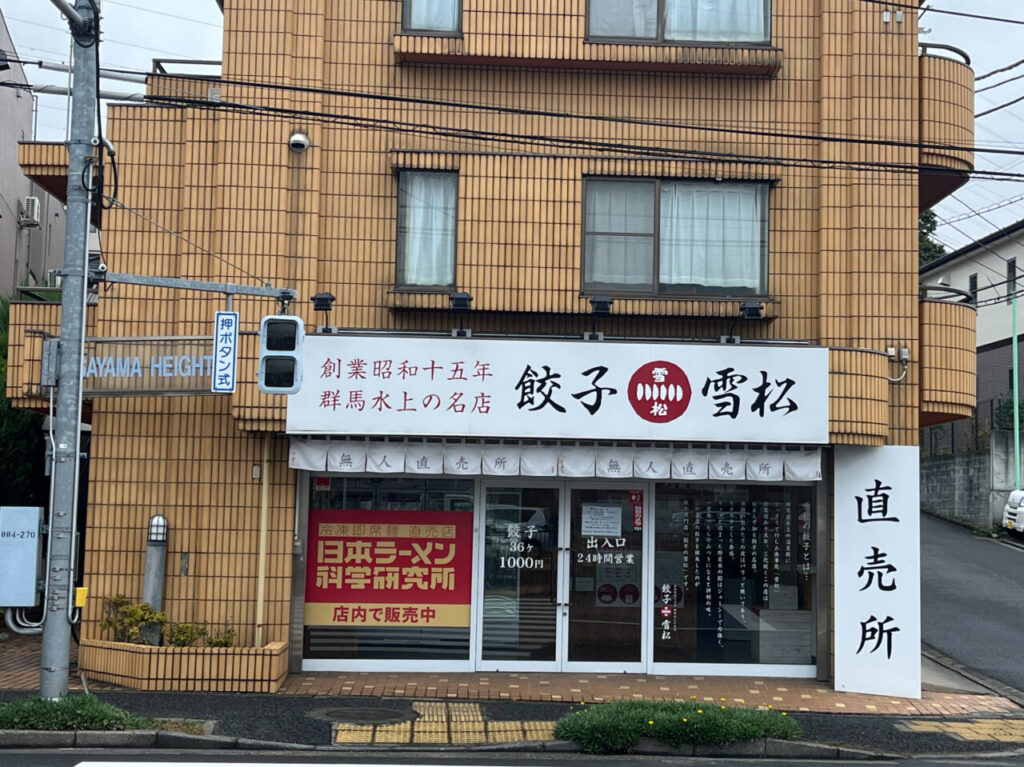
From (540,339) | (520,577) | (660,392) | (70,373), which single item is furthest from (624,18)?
(70,373)

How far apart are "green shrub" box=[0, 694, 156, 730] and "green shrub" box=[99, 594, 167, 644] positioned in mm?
2231

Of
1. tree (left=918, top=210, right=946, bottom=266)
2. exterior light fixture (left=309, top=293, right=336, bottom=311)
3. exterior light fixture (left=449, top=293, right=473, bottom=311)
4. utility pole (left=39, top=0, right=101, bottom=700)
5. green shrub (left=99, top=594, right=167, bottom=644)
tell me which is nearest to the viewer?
utility pole (left=39, top=0, right=101, bottom=700)

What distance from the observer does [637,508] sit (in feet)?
47.1

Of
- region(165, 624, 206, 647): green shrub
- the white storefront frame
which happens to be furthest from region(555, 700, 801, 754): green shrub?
region(165, 624, 206, 647): green shrub

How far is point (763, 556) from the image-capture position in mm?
14320

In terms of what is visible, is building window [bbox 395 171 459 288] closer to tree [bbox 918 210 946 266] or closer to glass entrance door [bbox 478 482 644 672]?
glass entrance door [bbox 478 482 644 672]

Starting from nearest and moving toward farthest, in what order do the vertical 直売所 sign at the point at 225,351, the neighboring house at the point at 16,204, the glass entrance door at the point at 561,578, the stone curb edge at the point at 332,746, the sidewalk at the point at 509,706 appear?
the stone curb edge at the point at 332,746 → the sidewalk at the point at 509,706 → the vertical 直売所 sign at the point at 225,351 → the glass entrance door at the point at 561,578 → the neighboring house at the point at 16,204

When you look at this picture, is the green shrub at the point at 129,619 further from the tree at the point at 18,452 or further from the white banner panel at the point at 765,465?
the white banner panel at the point at 765,465

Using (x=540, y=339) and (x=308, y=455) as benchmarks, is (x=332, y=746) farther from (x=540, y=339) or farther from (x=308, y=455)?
(x=540, y=339)

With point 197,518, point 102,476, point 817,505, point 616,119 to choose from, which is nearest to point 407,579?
point 197,518

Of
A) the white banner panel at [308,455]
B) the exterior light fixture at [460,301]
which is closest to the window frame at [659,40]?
the exterior light fixture at [460,301]

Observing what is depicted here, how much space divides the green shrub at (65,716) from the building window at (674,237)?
735 centimetres

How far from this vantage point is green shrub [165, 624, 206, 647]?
1301cm

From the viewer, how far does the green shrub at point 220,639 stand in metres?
13.1
